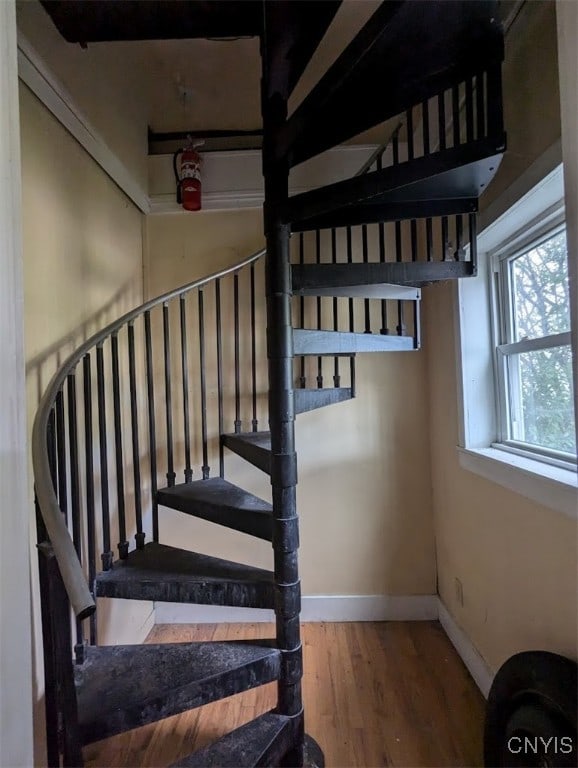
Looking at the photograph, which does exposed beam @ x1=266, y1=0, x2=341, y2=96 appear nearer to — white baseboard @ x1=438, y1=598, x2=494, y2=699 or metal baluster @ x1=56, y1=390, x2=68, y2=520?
metal baluster @ x1=56, y1=390, x2=68, y2=520

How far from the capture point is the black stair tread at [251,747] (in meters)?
1.23

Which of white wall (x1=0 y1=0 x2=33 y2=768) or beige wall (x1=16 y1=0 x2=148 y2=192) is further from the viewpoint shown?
beige wall (x1=16 y1=0 x2=148 y2=192)

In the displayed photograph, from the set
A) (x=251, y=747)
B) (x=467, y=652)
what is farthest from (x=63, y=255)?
(x=467, y=652)

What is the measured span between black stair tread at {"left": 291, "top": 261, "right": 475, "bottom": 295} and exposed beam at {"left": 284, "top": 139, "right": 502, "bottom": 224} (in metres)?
0.23

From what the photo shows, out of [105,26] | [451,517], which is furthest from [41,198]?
[451,517]

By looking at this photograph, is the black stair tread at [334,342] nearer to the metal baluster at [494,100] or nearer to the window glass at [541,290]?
the window glass at [541,290]

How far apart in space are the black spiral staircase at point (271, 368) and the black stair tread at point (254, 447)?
0.01m

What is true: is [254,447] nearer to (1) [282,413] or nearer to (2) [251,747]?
(1) [282,413]

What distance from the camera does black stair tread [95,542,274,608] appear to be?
1.46 meters

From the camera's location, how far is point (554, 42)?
1.19m

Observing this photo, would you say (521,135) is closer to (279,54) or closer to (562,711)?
(279,54)

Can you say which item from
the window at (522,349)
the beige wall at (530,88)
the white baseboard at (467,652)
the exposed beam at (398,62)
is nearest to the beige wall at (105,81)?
the exposed beam at (398,62)

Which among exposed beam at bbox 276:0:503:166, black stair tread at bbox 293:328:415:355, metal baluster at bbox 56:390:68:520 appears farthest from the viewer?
black stair tread at bbox 293:328:415:355

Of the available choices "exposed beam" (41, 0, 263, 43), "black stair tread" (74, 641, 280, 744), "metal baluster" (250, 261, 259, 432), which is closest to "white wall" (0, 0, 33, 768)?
"black stair tread" (74, 641, 280, 744)
